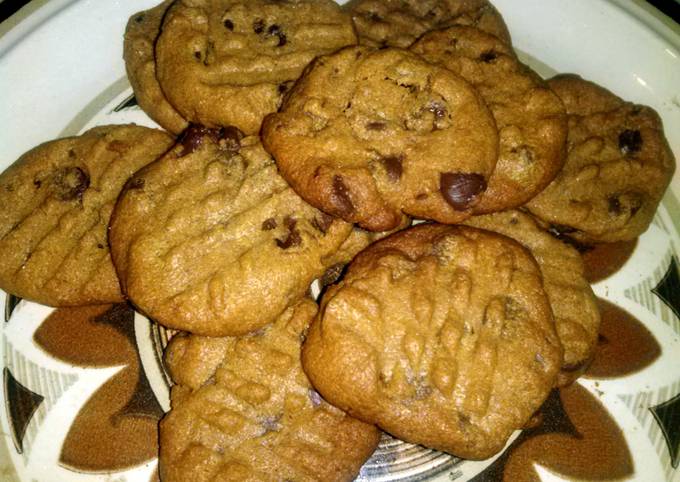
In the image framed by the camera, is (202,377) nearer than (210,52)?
Yes

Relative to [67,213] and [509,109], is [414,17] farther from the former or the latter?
[67,213]

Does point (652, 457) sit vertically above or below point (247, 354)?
below

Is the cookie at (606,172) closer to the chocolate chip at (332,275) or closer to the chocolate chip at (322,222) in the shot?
the chocolate chip at (332,275)

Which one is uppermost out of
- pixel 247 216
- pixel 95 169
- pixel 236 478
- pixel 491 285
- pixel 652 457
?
pixel 247 216

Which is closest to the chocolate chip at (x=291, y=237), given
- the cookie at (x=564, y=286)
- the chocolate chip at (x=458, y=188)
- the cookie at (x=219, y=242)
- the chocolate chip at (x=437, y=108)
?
the cookie at (x=219, y=242)

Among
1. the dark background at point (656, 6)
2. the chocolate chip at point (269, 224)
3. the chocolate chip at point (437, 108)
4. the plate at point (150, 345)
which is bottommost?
the plate at point (150, 345)

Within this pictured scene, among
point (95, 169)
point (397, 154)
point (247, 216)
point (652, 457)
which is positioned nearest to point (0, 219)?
point (95, 169)

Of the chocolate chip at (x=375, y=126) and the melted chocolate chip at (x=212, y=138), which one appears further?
the melted chocolate chip at (x=212, y=138)

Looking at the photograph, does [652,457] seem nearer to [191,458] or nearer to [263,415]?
[263,415]
